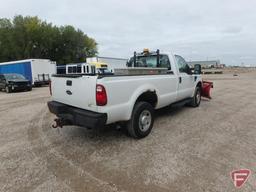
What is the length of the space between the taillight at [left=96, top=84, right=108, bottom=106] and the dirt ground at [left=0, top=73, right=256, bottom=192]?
3.37ft

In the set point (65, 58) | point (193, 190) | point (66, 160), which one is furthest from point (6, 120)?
point (65, 58)

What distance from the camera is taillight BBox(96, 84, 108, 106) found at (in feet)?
11.8

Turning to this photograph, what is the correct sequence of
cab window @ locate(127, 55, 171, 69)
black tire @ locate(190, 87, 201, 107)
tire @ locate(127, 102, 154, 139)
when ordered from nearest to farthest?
tire @ locate(127, 102, 154, 139)
cab window @ locate(127, 55, 171, 69)
black tire @ locate(190, 87, 201, 107)

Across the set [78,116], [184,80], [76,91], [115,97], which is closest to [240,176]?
[115,97]

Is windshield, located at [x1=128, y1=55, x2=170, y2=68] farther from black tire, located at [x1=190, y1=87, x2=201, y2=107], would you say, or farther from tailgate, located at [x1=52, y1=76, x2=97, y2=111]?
tailgate, located at [x1=52, y1=76, x2=97, y2=111]

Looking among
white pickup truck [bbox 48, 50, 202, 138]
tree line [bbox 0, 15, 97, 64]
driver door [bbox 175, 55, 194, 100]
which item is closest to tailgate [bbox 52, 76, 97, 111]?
white pickup truck [bbox 48, 50, 202, 138]

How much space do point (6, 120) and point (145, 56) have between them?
191 inches

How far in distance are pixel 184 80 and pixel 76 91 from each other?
3.70 metres

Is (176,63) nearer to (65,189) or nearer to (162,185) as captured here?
(162,185)

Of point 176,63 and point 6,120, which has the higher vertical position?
point 176,63

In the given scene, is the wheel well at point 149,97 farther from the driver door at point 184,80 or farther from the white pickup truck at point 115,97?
the driver door at point 184,80

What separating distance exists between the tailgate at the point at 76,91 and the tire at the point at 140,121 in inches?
39.6

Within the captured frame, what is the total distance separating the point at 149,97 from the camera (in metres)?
4.98

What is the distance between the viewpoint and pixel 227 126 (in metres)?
5.54
